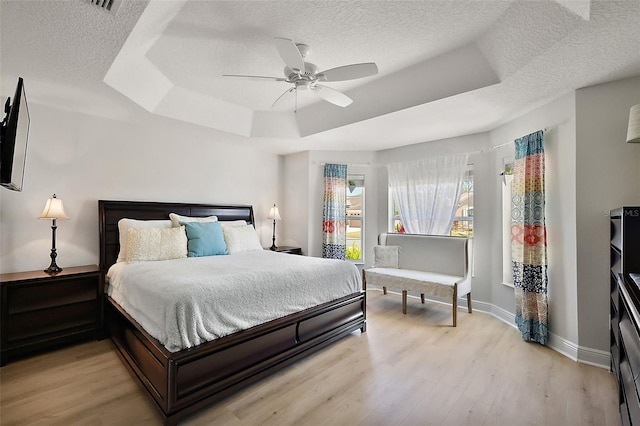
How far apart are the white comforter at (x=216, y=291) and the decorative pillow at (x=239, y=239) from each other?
2.00 ft

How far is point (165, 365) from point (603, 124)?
384cm

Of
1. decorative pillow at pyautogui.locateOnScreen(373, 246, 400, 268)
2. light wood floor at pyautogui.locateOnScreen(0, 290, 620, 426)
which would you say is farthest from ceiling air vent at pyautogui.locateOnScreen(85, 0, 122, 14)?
decorative pillow at pyautogui.locateOnScreen(373, 246, 400, 268)

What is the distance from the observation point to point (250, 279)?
229 centimetres

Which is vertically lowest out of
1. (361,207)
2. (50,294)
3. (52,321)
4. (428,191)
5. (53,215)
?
(52,321)

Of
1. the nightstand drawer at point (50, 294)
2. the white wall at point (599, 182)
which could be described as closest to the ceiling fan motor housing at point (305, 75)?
the white wall at point (599, 182)

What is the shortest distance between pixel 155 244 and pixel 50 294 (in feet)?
3.20

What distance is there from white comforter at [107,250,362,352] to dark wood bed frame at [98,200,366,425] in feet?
0.24

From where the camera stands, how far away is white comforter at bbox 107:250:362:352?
1873 mm

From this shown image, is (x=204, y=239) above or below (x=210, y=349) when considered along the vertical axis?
above

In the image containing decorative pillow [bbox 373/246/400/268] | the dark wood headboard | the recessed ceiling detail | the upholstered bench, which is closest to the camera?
the recessed ceiling detail

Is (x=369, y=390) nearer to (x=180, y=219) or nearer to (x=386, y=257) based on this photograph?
(x=386, y=257)

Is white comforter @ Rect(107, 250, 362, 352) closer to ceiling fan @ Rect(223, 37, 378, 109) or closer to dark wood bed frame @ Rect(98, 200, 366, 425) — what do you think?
dark wood bed frame @ Rect(98, 200, 366, 425)

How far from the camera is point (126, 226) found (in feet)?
10.7

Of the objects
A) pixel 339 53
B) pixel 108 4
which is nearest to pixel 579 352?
pixel 339 53
